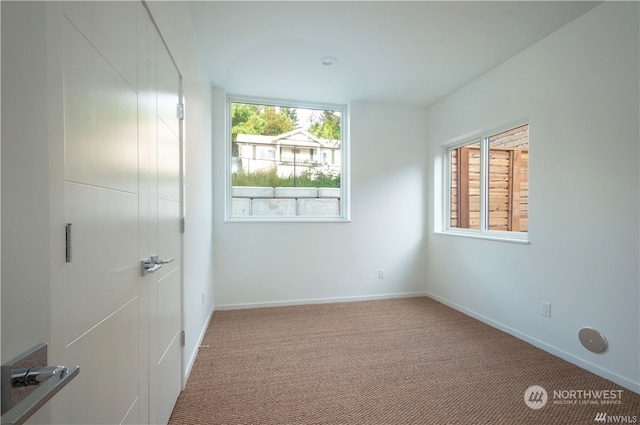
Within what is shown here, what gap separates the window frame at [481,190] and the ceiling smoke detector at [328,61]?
5.55ft

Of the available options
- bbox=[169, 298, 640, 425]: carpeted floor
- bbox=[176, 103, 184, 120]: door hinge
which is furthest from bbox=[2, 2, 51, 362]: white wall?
bbox=[169, 298, 640, 425]: carpeted floor

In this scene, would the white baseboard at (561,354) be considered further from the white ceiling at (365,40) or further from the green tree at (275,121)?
the green tree at (275,121)

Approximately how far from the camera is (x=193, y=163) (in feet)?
7.02

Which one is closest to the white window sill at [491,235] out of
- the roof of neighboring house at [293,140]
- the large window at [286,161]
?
the large window at [286,161]

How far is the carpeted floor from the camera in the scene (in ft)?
5.26

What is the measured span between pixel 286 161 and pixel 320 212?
30.8 inches

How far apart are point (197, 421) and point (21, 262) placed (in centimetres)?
144

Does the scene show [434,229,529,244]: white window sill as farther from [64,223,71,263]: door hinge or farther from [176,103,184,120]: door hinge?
[64,223,71,263]: door hinge

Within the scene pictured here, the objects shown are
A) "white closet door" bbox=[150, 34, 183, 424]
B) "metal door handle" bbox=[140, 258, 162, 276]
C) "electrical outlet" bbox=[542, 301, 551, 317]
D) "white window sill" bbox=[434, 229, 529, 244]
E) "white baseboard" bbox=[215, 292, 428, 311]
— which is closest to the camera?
"metal door handle" bbox=[140, 258, 162, 276]

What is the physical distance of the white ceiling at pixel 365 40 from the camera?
2.00m

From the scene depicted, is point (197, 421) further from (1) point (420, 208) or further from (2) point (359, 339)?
(1) point (420, 208)

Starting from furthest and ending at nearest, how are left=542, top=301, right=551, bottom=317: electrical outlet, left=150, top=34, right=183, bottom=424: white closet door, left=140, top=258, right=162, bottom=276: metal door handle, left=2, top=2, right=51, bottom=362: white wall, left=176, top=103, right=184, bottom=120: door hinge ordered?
left=542, top=301, right=551, bottom=317: electrical outlet < left=176, top=103, right=184, bottom=120: door hinge < left=150, top=34, right=183, bottom=424: white closet door < left=140, top=258, right=162, bottom=276: metal door handle < left=2, top=2, right=51, bottom=362: white wall

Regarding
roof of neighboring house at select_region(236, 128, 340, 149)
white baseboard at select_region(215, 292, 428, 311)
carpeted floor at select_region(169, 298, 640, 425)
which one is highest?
roof of neighboring house at select_region(236, 128, 340, 149)

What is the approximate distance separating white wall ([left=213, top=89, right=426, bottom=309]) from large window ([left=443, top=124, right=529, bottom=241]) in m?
0.42
